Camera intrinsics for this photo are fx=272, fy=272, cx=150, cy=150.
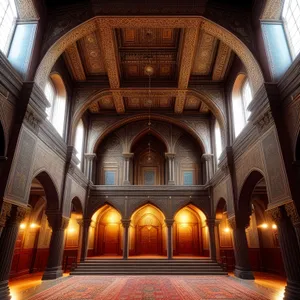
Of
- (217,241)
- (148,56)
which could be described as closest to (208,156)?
(217,241)

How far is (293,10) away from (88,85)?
363 inches

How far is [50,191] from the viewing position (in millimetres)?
10664

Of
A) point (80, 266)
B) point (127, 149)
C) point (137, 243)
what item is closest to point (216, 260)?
point (137, 243)

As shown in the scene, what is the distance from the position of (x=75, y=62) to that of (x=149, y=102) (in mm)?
5193

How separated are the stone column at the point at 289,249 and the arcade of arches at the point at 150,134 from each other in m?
0.03

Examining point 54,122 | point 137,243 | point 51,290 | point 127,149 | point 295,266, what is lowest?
point 51,290

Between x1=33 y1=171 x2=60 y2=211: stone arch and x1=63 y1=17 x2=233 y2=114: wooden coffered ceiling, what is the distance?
5362 mm

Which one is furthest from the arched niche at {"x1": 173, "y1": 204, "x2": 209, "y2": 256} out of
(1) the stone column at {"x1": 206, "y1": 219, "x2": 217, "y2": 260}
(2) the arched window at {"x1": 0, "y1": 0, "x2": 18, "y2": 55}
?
(2) the arched window at {"x1": 0, "y1": 0, "x2": 18, "y2": 55}

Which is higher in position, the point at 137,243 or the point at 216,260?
the point at 137,243

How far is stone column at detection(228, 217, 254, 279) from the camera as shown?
10.3m

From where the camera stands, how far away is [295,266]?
22.6ft

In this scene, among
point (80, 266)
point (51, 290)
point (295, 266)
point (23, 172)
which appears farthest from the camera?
point (80, 266)

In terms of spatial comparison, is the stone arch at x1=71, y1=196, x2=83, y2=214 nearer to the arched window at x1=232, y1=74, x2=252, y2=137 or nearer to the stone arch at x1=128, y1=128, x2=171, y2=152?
the stone arch at x1=128, y1=128, x2=171, y2=152

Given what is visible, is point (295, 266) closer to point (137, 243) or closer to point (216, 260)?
point (216, 260)
